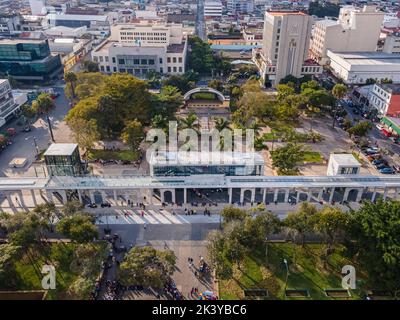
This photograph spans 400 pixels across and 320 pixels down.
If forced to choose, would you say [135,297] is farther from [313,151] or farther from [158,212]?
[313,151]

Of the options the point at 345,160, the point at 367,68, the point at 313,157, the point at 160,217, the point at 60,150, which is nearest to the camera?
the point at 160,217

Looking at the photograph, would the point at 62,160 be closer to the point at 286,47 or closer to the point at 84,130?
the point at 84,130

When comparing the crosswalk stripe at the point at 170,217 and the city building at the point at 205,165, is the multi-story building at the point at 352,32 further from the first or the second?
the crosswalk stripe at the point at 170,217

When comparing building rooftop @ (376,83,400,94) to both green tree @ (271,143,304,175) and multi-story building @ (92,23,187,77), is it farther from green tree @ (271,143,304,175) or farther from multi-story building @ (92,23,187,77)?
multi-story building @ (92,23,187,77)

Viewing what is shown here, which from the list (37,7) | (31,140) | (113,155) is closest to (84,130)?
(113,155)

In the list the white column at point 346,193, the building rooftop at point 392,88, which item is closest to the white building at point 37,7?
the building rooftop at point 392,88
